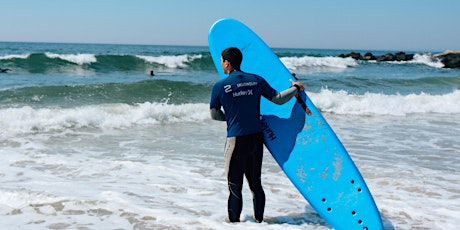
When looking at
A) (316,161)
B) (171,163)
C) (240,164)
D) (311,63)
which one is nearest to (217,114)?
(240,164)

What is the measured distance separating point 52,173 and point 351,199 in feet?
11.8

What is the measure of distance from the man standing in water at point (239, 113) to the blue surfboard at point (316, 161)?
1.63ft

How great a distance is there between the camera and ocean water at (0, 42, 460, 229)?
3.94m

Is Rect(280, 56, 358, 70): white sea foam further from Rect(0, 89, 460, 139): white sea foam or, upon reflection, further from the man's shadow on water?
the man's shadow on water

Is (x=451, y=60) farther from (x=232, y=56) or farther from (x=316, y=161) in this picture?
(x=232, y=56)

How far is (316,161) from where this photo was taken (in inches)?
151

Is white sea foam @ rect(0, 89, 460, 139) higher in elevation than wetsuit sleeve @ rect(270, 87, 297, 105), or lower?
lower

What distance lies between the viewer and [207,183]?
16.8 ft

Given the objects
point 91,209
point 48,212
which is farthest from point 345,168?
point 48,212

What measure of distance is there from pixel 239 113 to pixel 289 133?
783 millimetres

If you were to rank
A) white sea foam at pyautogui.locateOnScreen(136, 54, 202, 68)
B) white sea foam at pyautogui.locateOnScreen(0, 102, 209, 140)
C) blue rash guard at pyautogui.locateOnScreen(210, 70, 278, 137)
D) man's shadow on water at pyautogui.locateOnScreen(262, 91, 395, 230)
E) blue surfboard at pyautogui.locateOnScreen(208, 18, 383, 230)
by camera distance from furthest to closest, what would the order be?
white sea foam at pyautogui.locateOnScreen(136, 54, 202, 68)
white sea foam at pyautogui.locateOnScreen(0, 102, 209, 140)
man's shadow on water at pyautogui.locateOnScreen(262, 91, 395, 230)
blue surfboard at pyautogui.locateOnScreen(208, 18, 383, 230)
blue rash guard at pyautogui.locateOnScreen(210, 70, 278, 137)

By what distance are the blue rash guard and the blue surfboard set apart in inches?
23.5

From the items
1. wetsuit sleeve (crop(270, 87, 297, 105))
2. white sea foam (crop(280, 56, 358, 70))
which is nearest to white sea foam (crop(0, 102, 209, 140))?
wetsuit sleeve (crop(270, 87, 297, 105))

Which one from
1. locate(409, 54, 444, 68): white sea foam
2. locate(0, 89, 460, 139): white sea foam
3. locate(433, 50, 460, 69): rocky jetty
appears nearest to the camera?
locate(0, 89, 460, 139): white sea foam
